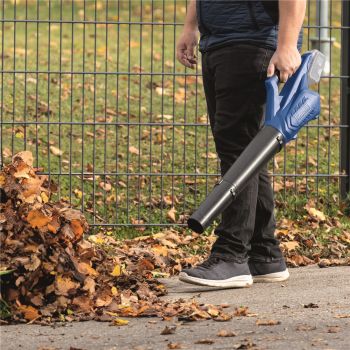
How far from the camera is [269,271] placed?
5.93 m

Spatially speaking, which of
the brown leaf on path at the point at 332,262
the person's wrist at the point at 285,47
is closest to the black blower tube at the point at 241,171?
the person's wrist at the point at 285,47

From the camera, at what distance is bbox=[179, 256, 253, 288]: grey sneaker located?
18.5 feet

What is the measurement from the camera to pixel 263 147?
5469 mm

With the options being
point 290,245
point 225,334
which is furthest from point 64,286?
point 290,245

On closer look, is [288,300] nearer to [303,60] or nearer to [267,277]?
[267,277]

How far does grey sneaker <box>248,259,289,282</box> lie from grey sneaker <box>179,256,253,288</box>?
20 cm

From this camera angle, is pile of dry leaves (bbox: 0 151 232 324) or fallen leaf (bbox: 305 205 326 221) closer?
pile of dry leaves (bbox: 0 151 232 324)

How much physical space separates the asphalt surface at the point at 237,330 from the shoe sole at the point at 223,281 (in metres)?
0.05

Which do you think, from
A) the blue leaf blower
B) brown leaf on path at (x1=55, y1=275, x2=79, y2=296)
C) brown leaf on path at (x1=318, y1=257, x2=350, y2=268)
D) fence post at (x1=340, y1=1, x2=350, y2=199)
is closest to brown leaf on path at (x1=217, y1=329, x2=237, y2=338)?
the blue leaf blower

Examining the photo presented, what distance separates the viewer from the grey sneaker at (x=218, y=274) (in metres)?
5.65

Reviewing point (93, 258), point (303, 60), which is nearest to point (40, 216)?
point (93, 258)

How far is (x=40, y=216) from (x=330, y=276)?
5.50 ft

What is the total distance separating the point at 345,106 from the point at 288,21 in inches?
102

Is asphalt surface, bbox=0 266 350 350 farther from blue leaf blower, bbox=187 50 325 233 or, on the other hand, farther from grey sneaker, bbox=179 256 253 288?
blue leaf blower, bbox=187 50 325 233
